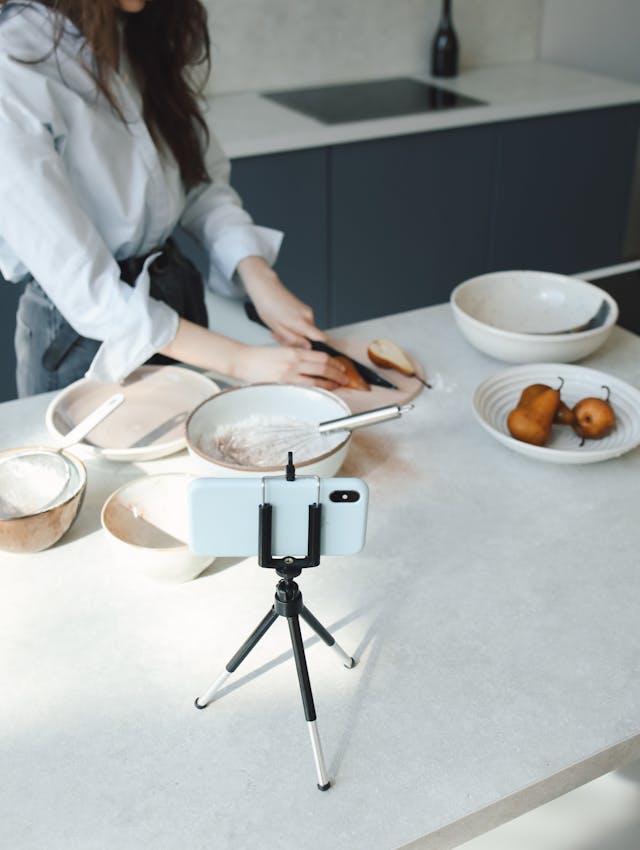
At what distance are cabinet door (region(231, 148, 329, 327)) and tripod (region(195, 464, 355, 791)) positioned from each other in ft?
6.11

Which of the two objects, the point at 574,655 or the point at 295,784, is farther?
the point at 574,655

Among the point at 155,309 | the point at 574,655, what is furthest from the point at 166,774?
the point at 155,309

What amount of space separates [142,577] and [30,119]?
67cm

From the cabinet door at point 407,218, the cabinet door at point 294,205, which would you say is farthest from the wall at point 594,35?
the cabinet door at point 294,205

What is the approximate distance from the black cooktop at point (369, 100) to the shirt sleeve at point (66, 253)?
148cm

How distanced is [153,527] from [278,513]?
32 cm

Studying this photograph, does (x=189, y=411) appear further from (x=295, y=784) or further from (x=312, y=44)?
(x=312, y=44)

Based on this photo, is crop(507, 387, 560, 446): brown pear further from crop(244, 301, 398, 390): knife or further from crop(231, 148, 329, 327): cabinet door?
crop(231, 148, 329, 327): cabinet door

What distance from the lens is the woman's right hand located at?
4.11 feet

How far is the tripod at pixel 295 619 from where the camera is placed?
0.68 meters

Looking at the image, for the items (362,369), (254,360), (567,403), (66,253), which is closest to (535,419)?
(567,403)

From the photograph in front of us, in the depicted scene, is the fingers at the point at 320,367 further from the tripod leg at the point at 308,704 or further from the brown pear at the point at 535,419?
the tripod leg at the point at 308,704

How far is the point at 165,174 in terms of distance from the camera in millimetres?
1506

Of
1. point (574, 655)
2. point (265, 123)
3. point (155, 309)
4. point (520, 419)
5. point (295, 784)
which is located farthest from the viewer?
point (265, 123)
